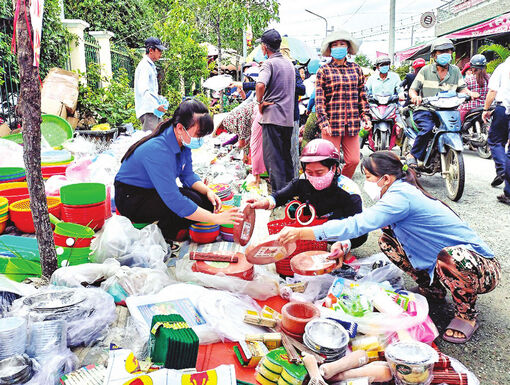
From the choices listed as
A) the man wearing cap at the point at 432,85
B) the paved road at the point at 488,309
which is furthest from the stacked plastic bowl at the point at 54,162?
the man wearing cap at the point at 432,85

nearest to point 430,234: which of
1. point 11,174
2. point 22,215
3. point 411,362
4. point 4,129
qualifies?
point 411,362

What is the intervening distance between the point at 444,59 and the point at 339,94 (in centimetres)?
191

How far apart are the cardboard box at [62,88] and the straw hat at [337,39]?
14.4 feet

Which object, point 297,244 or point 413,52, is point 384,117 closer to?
point 297,244

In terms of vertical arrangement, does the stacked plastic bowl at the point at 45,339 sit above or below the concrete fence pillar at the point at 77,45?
below

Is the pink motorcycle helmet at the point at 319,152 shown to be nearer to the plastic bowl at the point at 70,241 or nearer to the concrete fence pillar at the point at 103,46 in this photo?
the plastic bowl at the point at 70,241

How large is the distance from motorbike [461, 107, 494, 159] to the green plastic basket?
22.2ft

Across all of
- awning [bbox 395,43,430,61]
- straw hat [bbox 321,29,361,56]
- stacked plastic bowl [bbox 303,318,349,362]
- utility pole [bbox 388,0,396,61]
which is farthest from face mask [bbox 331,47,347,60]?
awning [bbox 395,43,430,61]

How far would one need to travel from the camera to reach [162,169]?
2988 millimetres

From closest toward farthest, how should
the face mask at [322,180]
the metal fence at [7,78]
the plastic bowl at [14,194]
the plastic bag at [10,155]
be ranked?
the face mask at [322,180] → the plastic bowl at [14,194] → the plastic bag at [10,155] → the metal fence at [7,78]

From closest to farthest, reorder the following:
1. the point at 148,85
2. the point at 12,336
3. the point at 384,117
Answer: the point at 12,336 → the point at 148,85 → the point at 384,117

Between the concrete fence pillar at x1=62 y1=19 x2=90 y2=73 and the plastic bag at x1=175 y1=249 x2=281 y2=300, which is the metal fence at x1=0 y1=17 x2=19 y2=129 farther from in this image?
the plastic bag at x1=175 y1=249 x2=281 y2=300

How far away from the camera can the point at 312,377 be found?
1784 mm

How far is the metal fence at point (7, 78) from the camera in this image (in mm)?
6070
